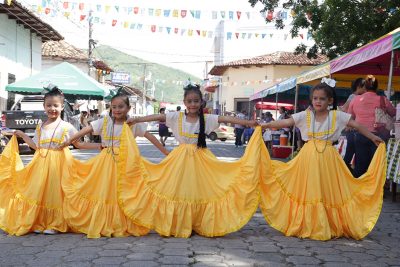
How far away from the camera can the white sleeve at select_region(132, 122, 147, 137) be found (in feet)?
19.2

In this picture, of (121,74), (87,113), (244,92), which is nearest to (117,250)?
(87,113)

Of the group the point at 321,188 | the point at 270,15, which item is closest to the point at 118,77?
the point at 270,15

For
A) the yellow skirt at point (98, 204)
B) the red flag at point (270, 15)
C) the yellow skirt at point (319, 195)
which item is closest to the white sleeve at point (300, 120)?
the yellow skirt at point (319, 195)

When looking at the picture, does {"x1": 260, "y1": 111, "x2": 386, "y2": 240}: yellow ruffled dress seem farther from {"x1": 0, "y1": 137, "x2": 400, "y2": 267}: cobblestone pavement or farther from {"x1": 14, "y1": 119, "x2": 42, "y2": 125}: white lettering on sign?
{"x1": 14, "y1": 119, "x2": 42, "y2": 125}: white lettering on sign

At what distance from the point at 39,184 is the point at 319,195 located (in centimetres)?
286

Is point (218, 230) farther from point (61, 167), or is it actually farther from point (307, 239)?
point (61, 167)

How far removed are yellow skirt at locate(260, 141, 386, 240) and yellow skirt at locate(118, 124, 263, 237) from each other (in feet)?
0.74

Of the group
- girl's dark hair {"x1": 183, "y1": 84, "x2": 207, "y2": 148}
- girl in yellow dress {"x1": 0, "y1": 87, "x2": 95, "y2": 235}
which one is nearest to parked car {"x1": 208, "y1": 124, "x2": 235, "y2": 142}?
girl's dark hair {"x1": 183, "y1": 84, "x2": 207, "y2": 148}

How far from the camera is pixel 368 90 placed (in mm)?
8172

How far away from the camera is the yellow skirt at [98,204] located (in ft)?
17.5

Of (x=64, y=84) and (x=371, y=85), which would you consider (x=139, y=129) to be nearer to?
(x=371, y=85)

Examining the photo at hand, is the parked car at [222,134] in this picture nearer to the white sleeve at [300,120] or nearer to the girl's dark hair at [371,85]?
the girl's dark hair at [371,85]

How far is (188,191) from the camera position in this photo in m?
5.36

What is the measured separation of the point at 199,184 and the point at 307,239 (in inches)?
47.4
